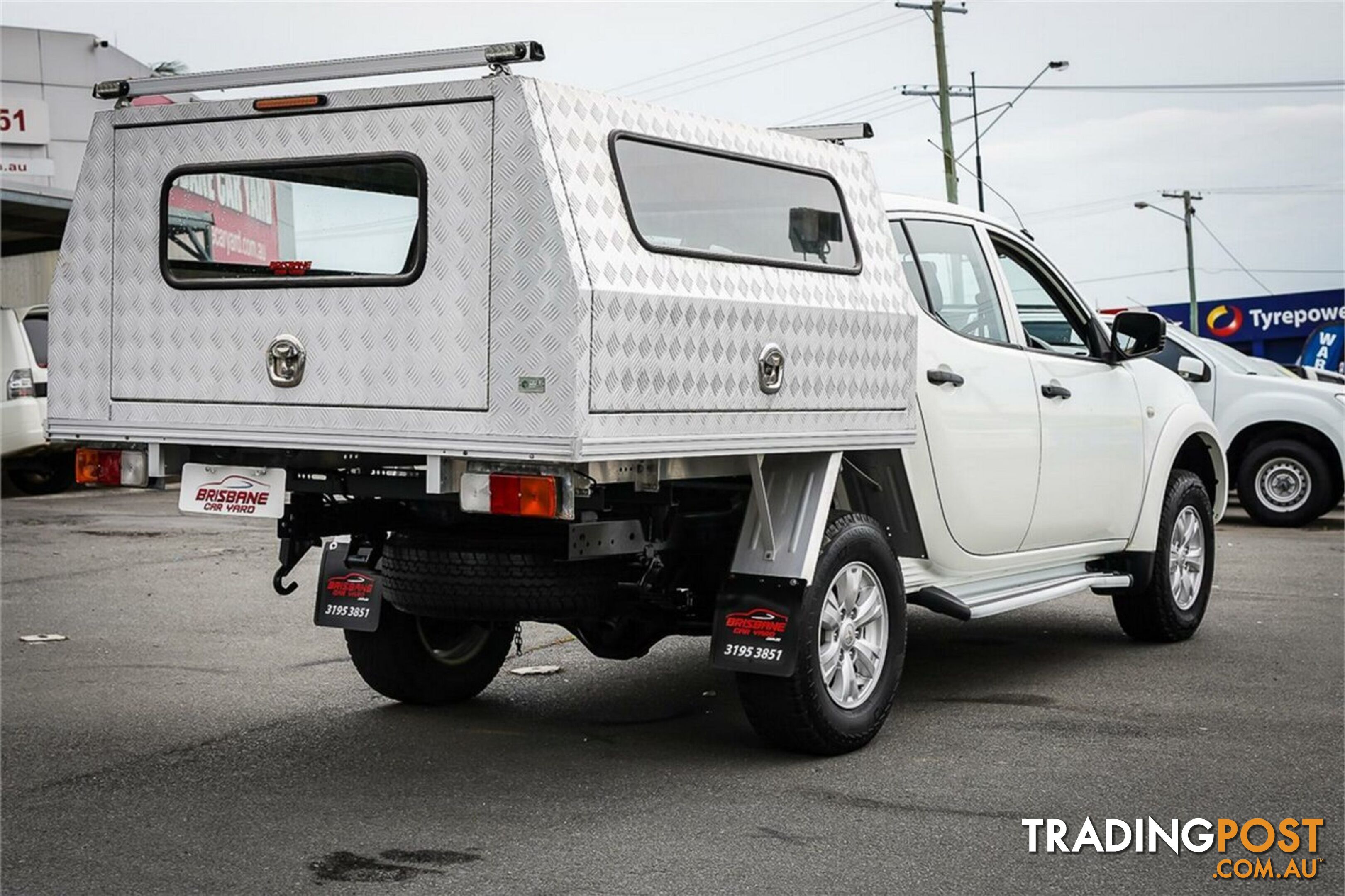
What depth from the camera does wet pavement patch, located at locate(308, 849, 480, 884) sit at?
4496 millimetres

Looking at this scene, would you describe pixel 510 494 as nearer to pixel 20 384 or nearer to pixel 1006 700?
pixel 1006 700

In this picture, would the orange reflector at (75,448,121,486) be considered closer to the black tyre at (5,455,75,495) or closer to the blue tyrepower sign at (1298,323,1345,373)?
the black tyre at (5,455,75,495)

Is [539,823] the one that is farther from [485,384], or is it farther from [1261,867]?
[1261,867]

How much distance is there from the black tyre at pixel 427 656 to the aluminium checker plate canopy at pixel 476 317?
4.71 ft

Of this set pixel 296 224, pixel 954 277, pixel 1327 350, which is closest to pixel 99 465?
pixel 296 224

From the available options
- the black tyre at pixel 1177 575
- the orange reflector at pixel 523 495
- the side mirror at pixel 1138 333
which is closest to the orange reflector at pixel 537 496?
the orange reflector at pixel 523 495

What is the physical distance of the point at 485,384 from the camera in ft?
16.5

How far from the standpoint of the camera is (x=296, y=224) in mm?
Result: 5465

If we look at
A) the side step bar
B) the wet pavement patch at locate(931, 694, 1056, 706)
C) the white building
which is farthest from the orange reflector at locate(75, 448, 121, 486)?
the white building

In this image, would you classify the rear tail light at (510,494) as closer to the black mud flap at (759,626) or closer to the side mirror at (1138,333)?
the black mud flap at (759,626)

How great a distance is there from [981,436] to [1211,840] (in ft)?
7.67

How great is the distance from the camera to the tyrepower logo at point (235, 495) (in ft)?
18.0

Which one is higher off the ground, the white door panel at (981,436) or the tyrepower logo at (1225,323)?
the tyrepower logo at (1225,323)

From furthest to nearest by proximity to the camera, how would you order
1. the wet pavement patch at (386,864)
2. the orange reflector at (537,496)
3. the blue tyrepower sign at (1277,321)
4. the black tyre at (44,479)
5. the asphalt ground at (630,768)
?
the blue tyrepower sign at (1277,321)
the black tyre at (44,479)
the orange reflector at (537,496)
the asphalt ground at (630,768)
the wet pavement patch at (386,864)
